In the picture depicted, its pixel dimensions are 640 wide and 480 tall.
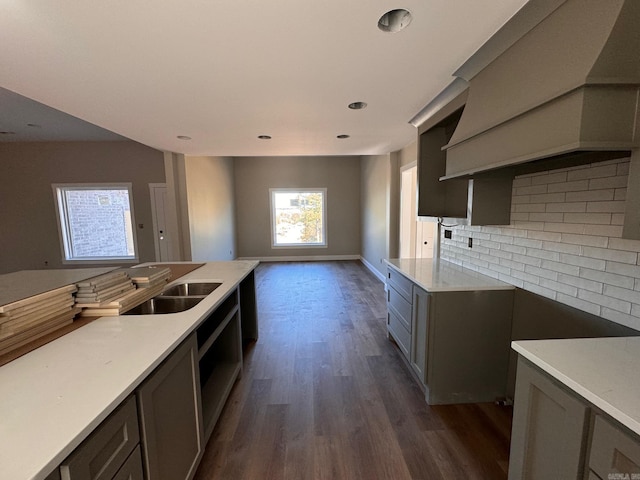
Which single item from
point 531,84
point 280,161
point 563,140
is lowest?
point 563,140

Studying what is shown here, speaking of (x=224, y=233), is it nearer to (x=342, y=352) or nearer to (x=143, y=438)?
(x=342, y=352)

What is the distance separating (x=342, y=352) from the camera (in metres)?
2.73

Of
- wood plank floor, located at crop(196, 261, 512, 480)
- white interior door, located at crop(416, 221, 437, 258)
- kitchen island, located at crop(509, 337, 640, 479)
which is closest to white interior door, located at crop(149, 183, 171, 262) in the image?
wood plank floor, located at crop(196, 261, 512, 480)

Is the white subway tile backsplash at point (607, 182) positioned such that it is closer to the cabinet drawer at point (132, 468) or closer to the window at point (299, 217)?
the cabinet drawer at point (132, 468)

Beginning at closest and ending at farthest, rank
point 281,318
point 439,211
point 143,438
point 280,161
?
point 143,438 < point 439,211 < point 281,318 < point 280,161

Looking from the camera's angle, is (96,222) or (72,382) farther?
A: (96,222)

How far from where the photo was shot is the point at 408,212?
4.29 meters

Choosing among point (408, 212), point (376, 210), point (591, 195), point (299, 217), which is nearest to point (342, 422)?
point (591, 195)

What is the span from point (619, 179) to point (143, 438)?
7.70 ft

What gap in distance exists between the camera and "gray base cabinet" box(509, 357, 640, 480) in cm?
75

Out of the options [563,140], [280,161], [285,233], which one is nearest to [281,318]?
[563,140]

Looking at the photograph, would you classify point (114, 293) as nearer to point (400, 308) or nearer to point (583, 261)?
point (400, 308)

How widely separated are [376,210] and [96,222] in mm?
6033

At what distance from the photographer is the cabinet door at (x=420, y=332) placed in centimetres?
195
